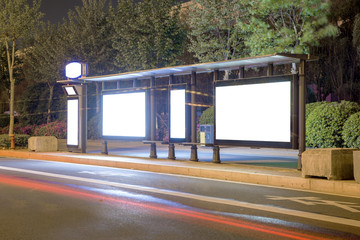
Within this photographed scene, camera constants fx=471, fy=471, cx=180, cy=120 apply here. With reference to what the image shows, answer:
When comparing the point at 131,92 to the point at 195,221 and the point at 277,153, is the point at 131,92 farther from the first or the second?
the point at 195,221

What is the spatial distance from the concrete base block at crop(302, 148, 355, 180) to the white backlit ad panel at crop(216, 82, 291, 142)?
2.11 metres

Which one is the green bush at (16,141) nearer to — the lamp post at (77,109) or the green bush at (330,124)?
the lamp post at (77,109)

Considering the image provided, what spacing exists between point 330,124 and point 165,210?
11520 millimetres

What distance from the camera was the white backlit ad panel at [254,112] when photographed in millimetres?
12680

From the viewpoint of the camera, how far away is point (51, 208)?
321 inches

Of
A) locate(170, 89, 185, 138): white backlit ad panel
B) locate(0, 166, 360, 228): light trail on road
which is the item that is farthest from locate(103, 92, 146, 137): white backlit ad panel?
locate(0, 166, 360, 228): light trail on road

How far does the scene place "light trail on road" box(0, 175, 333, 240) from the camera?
20.8ft

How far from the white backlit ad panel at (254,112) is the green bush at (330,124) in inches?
209

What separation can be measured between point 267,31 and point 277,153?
338 inches

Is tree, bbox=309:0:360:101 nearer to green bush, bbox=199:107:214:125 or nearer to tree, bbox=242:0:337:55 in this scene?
tree, bbox=242:0:337:55

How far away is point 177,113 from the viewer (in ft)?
52.9

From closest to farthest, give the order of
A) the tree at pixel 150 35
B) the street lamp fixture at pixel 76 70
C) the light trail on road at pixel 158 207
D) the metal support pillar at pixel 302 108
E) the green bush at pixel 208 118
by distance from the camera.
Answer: the light trail on road at pixel 158 207
the metal support pillar at pixel 302 108
the street lamp fixture at pixel 76 70
the green bush at pixel 208 118
the tree at pixel 150 35

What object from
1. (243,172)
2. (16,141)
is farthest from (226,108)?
(16,141)

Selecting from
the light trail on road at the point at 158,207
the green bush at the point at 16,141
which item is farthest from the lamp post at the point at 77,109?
the light trail on road at the point at 158,207
